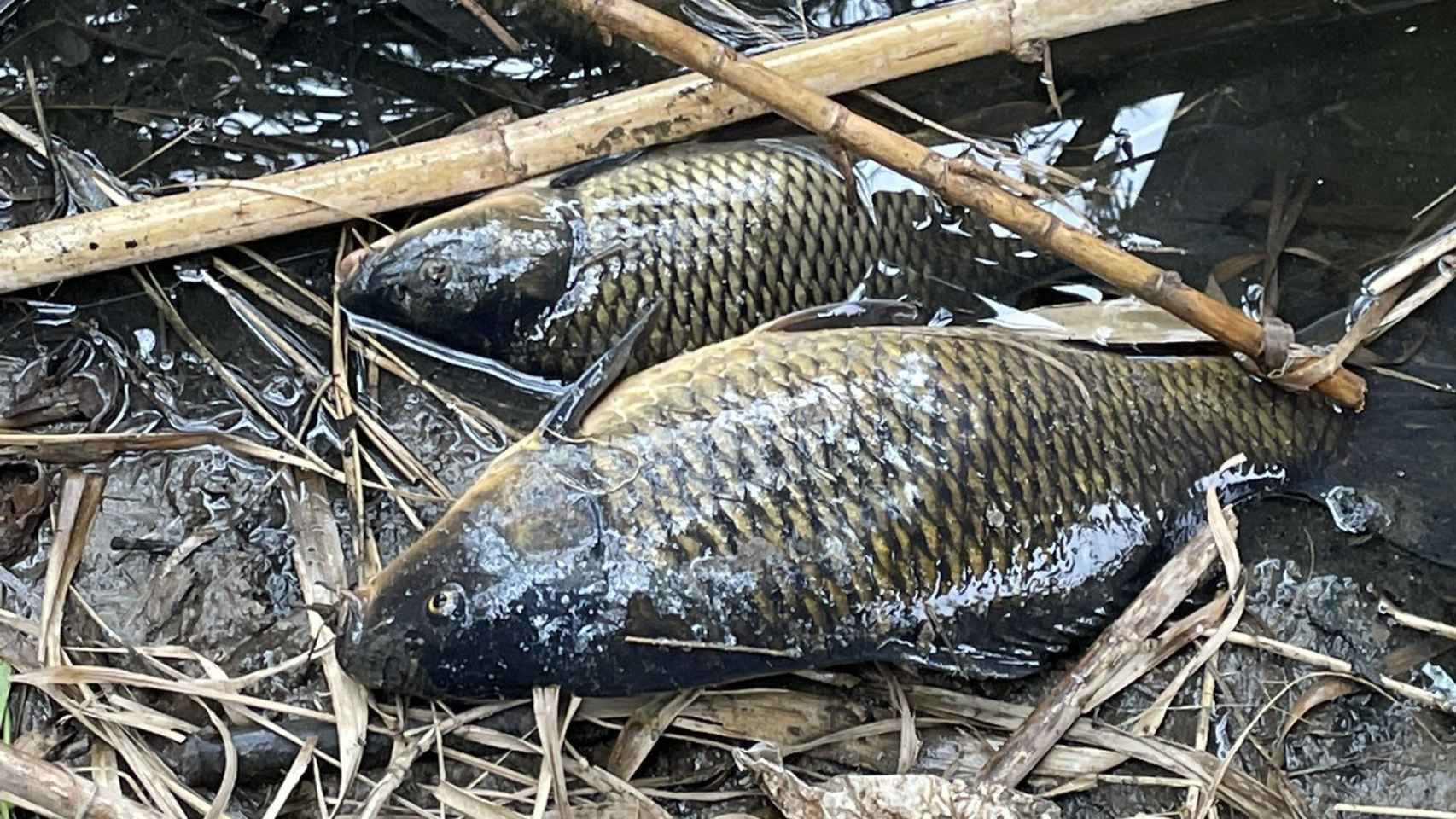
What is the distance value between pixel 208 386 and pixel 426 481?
26.0 inches

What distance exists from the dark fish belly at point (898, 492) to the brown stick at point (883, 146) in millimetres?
318

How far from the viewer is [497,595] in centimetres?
268

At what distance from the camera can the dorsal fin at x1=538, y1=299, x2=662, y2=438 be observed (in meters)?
2.82

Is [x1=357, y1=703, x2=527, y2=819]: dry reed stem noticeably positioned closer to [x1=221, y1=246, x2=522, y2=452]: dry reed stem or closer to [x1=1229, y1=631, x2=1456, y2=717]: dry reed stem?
[x1=221, y1=246, x2=522, y2=452]: dry reed stem

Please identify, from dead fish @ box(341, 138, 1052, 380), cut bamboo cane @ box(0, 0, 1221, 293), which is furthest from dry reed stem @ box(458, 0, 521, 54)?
dead fish @ box(341, 138, 1052, 380)

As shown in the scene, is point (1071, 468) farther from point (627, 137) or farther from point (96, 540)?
point (96, 540)

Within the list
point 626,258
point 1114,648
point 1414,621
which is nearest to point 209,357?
point 626,258

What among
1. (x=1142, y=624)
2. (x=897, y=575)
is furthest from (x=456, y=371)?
(x=1142, y=624)

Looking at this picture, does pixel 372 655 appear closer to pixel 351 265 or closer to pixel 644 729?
pixel 644 729

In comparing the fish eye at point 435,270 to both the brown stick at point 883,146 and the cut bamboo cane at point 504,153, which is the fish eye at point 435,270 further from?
the brown stick at point 883,146

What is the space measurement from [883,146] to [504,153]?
99 cm

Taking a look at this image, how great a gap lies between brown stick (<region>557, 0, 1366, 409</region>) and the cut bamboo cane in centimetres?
37

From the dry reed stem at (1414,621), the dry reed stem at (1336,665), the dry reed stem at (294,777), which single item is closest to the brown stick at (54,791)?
the dry reed stem at (294,777)

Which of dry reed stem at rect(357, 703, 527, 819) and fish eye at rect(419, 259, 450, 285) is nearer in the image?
dry reed stem at rect(357, 703, 527, 819)
